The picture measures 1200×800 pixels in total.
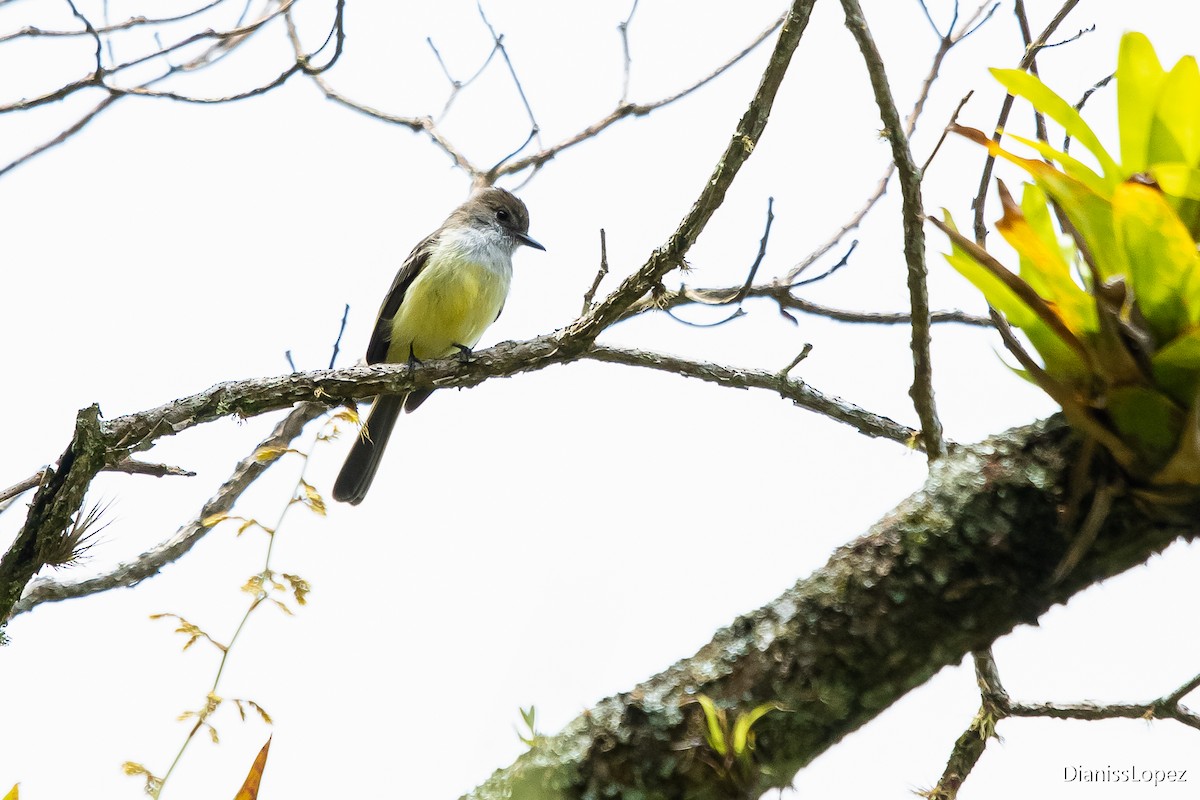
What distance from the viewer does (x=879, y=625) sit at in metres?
1.21

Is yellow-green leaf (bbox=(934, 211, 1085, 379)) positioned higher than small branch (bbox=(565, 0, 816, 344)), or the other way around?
small branch (bbox=(565, 0, 816, 344))

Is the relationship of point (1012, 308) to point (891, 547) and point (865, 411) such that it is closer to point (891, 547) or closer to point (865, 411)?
point (891, 547)

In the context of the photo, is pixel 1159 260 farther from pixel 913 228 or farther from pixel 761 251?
pixel 761 251

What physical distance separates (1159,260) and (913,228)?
40.3 inches

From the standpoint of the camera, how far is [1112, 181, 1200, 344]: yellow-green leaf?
116 centimetres

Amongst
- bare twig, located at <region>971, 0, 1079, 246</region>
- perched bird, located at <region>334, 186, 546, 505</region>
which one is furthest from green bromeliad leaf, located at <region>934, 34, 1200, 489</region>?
perched bird, located at <region>334, 186, 546, 505</region>

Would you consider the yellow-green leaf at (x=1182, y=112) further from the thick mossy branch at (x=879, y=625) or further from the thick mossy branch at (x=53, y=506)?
the thick mossy branch at (x=53, y=506)

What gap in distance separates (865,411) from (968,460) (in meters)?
2.37

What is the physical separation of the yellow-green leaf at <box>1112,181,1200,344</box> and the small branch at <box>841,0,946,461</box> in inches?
28.2

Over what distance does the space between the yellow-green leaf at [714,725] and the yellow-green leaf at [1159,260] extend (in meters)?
0.65

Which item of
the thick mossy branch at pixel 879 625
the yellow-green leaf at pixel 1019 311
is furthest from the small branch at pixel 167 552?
the yellow-green leaf at pixel 1019 311

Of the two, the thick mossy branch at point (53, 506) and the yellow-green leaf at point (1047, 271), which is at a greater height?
the thick mossy branch at point (53, 506)

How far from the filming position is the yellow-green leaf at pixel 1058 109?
1389 mm

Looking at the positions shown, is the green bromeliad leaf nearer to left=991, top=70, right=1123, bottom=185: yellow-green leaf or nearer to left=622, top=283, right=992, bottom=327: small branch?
left=991, top=70, right=1123, bottom=185: yellow-green leaf
